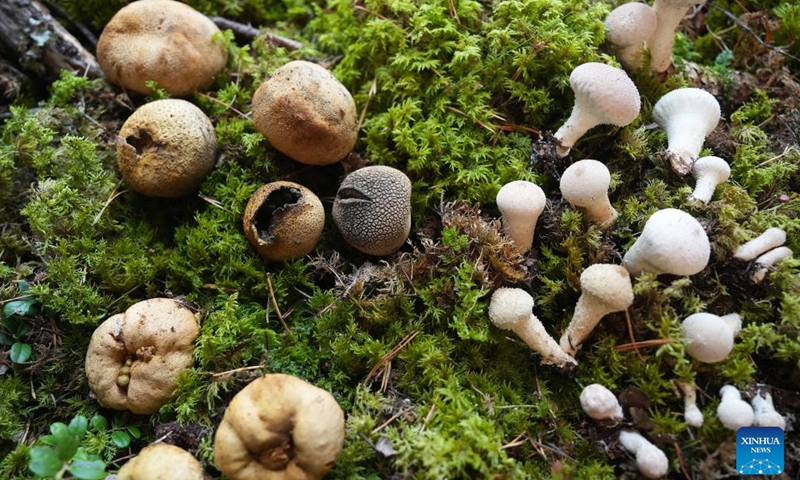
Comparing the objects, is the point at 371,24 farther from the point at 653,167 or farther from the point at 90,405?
the point at 90,405

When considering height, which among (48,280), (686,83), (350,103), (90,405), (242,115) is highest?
(686,83)

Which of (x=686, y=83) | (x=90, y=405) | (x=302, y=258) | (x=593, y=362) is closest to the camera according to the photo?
(x=593, y=362)

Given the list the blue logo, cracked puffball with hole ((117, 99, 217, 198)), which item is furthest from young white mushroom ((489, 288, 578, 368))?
cracked puffball with hole ((117, 99, 217, 198))

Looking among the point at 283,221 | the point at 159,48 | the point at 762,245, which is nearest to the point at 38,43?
the point at 159,48

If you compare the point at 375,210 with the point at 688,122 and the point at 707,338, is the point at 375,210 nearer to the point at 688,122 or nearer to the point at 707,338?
the point at 707,338

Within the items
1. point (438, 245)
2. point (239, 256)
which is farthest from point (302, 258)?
point (438, 245)
